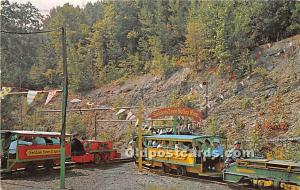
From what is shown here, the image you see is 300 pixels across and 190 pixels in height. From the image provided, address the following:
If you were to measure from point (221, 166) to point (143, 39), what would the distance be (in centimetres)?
2937

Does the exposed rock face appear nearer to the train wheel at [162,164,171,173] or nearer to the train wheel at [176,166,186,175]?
the train wheel at [162,164,171,173]

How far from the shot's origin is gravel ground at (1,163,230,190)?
13.5 metres

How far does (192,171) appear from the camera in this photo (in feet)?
53.1

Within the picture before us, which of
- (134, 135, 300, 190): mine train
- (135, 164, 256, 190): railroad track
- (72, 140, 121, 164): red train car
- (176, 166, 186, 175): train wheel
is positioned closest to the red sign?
(134, 135, 300, 190): mine train

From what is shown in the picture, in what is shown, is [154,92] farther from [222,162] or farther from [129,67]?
[222,162]

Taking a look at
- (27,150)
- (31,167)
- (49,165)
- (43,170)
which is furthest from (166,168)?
(27,150)

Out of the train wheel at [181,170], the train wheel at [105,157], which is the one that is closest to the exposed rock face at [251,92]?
the train wheel at [181,170]

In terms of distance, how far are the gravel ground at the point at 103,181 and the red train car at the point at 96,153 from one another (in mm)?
2069

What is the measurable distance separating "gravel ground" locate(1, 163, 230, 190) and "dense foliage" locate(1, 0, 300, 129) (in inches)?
537

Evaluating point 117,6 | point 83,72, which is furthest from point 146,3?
point 83,72

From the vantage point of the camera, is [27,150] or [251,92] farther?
[251,92]

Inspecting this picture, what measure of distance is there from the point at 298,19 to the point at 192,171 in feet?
57.5

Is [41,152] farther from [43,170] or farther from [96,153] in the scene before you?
[96,153]

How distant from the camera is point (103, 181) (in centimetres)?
1477
